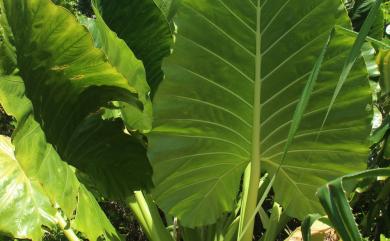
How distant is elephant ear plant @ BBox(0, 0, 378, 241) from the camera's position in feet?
4.33

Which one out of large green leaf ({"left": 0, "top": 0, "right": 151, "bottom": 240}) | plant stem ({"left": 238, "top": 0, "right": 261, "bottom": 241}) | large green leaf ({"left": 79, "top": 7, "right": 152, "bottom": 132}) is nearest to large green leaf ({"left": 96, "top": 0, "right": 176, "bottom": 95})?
large green leaf ({"left": 79, "top": 7, "right": 152, "bottom": 132})

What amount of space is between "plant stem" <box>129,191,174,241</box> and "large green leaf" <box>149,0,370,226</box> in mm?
236

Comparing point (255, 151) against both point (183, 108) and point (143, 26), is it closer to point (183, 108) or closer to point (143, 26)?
point (183, 108)

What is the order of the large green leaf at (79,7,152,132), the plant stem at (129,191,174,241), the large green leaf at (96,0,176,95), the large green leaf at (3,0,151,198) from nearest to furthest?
the large green leaf at (3,0,151,198), the large green leaf at (79,7,152,132), the large green leaf at (96,0,176,95), the plant stem at (129,191,174,241)

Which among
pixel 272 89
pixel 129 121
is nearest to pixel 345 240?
pixel 272 89

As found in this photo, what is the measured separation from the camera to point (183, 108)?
146 centimetres

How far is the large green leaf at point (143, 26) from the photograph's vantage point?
1697 mm

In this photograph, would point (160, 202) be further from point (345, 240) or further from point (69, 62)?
point (345, 240)

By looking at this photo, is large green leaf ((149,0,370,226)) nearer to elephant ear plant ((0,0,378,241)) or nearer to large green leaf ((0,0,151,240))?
elephant ear plant ((0,0,378,241))

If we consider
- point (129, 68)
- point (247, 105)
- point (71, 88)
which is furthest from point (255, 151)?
point (71, 88)

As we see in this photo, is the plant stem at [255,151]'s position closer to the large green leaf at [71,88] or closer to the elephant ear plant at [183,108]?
the elephant ear plant at [183,108]

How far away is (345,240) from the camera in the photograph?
2.34ft

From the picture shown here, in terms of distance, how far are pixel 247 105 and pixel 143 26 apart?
0.45 m

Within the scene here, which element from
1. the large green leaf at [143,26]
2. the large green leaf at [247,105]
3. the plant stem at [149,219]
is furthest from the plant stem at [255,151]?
the large green leaf at [143,26]
